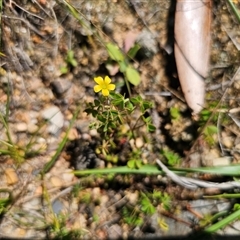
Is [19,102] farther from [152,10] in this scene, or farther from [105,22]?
[152,10]

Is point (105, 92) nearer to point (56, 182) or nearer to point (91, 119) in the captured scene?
point (91, 119)

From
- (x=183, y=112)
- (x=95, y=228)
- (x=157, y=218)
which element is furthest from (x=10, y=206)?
(x=183, y=112)

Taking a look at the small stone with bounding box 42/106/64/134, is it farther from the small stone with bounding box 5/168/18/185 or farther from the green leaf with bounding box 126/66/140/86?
the green leaf with bounding box 126/66/140/86

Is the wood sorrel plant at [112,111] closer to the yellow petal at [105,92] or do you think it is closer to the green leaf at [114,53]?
the yellow petal at [105,92]

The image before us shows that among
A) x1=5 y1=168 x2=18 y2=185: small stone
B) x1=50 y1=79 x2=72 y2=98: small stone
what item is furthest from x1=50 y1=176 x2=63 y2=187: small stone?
x1=50 y1=79 x2=72 y2=98: small stone

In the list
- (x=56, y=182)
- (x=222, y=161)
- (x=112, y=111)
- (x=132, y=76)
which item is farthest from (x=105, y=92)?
(x=222, y=161)

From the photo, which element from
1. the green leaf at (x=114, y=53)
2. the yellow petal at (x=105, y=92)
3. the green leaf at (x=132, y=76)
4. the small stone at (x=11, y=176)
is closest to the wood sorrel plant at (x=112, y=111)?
the yellow petal at (x=105, y=92)
